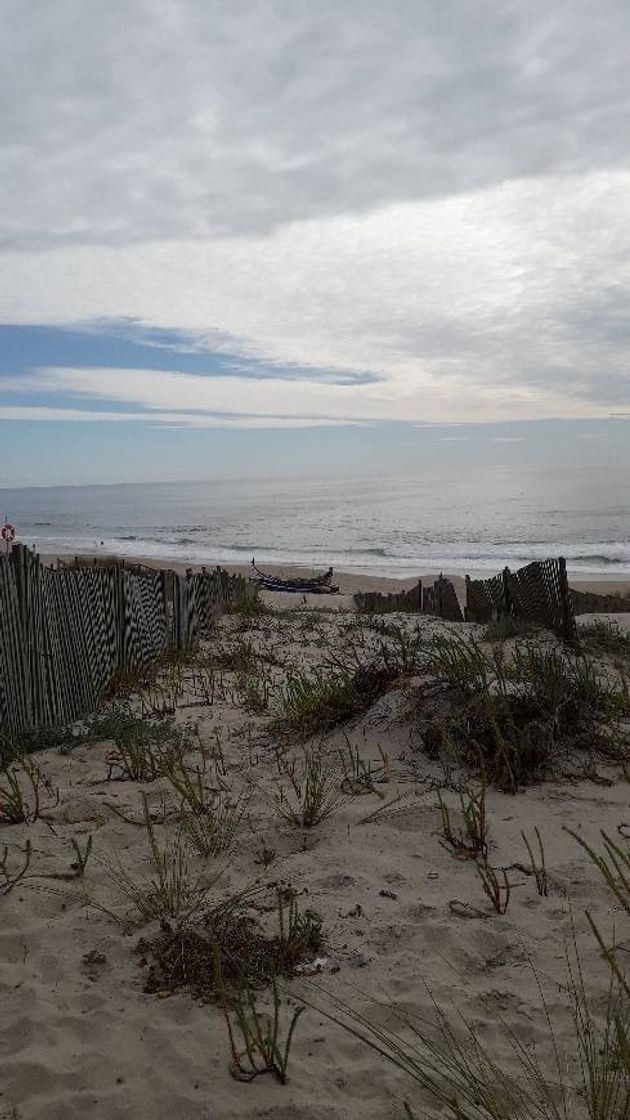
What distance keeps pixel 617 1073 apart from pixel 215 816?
2186 mm

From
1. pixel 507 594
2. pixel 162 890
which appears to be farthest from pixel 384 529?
pixel 162 890

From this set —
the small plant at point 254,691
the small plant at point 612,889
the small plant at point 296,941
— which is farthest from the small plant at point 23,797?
the small plant at point 612,889

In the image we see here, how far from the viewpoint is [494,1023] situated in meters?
2.12

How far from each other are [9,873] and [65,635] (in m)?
2.51

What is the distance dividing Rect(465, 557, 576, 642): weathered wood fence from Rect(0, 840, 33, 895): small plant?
5.41 m

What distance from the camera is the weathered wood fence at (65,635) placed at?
15.4 ft

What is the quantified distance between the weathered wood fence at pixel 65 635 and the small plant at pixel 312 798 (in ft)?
6.42

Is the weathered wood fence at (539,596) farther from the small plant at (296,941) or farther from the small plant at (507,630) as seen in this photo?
the small plant at (296,941)

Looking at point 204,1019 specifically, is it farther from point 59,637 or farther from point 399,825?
point 59,637

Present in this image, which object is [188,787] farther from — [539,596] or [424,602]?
[424,602]

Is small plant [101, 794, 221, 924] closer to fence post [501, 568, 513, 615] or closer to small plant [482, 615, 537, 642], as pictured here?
small plant [482, 615, 537, 642]

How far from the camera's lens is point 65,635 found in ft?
17.6

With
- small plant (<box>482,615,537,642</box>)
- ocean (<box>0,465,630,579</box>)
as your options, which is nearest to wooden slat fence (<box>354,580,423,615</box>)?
small plant (<box>482,615,537,642</box>)

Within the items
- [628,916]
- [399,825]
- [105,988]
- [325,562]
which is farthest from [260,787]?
[325,562]
